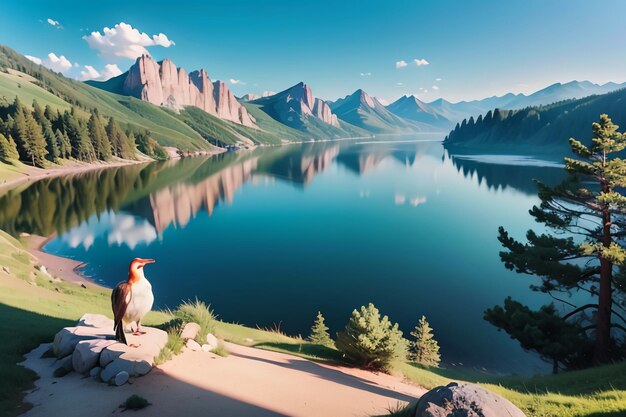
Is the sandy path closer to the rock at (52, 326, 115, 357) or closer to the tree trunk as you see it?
the rock at (52, 326, 115, 357)

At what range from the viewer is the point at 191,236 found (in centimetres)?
5506

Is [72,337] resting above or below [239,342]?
above

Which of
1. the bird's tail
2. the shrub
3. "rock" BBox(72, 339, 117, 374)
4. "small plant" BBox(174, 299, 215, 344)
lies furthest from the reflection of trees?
"rock" BBox(72, 339, 117, 374)

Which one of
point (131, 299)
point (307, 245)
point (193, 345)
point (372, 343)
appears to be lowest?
point (307, 245)

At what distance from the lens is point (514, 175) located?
124 meters

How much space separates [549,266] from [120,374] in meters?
22.2

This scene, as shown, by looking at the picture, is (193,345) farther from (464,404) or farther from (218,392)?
(464,404)

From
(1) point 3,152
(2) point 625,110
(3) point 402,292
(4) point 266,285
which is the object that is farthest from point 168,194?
(2) point 625,110

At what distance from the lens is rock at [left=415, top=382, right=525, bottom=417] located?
21.5 ft

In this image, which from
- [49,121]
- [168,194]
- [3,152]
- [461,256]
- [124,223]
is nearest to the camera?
[461,256]

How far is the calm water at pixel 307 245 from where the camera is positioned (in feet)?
A: 107

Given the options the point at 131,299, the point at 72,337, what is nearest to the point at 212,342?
the point at 131,299

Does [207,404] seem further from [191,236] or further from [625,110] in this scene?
[625,110]

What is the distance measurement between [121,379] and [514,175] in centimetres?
14149
